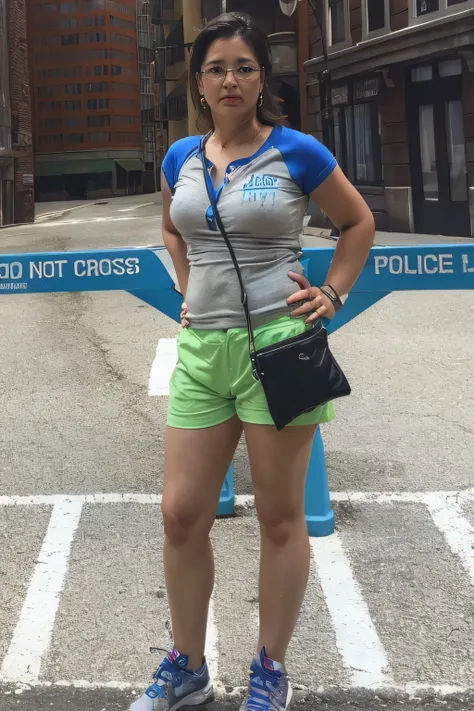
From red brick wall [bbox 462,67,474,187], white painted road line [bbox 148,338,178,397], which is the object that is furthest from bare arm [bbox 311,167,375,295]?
red brick wall [bbox 462,67,474,187]

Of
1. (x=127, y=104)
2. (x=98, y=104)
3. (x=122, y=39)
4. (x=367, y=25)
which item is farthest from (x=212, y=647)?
(x=122, y=39)

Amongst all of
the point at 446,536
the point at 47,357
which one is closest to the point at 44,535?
the point at 446,536

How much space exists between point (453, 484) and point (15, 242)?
75.1ft

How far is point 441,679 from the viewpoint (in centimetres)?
301

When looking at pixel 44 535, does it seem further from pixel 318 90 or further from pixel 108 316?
pixel 318 90

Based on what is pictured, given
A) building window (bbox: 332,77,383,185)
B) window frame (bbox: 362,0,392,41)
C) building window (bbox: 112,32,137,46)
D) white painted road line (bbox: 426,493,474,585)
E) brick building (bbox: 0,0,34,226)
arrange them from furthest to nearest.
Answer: building window (bbox: 112,32,137,46)
brick building (bbox: 0,0,34,226)
building window (bbox: 332,77,383,185)
window frame (bbox: 362,0,392,41)
white painted road line (bbox: 426,493,474,585)

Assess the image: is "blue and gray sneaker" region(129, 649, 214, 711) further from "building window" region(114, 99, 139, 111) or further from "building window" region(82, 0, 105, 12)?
"building window" region(114, 99, 139, 111)

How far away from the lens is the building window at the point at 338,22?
2405 cm

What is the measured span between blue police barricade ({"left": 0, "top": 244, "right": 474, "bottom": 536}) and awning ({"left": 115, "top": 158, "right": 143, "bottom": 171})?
6858 centimetres

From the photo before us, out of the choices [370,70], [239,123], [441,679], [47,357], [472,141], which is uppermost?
[370,70]

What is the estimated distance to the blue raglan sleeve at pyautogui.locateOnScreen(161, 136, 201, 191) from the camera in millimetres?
2676

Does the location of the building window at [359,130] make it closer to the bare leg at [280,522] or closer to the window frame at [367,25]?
the window frame at [367,25]

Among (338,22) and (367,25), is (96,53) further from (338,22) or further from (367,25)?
(367,25)

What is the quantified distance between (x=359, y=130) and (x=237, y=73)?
22.1 m
